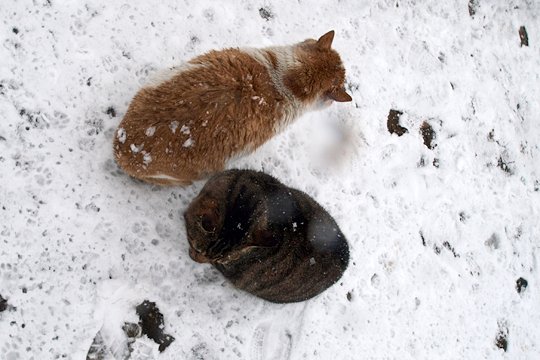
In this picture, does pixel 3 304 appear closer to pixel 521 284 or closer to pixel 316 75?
pixel 316 75

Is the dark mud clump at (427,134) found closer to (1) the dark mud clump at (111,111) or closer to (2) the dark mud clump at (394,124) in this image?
(2) the dark mud clump at (394,124)

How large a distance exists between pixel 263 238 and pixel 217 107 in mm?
990

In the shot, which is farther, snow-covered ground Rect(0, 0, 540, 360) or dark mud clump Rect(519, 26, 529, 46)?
dark mud clump Rect(519, 26, 529, 46)

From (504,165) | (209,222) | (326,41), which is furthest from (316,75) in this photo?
(504,165)

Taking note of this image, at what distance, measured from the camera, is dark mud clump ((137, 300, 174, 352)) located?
3535 mm

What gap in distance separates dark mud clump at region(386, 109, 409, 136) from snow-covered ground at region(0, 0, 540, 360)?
0.22 ft

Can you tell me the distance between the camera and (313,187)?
425 centimetres

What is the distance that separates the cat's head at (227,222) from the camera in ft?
10.3

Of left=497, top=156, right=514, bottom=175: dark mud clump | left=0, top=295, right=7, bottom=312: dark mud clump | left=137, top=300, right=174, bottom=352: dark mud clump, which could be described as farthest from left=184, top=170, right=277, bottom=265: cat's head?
left=497, top=156, right=514, bottom=175: dark mud clump

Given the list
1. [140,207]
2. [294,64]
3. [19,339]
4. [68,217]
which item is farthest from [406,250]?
[19,339]

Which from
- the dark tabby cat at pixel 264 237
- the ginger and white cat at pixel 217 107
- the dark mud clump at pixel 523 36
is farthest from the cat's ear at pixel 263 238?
the dark mud clump at pixel 523 36

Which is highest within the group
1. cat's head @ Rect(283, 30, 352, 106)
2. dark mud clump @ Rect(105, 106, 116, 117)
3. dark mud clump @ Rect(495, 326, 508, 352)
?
cat's head @ Rect(283, 30, 352, 106)

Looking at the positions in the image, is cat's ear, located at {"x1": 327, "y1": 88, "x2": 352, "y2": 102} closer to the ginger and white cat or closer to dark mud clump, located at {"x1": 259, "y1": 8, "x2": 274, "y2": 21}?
the ginger and white cat

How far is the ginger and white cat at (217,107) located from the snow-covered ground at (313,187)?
0.72 meters
